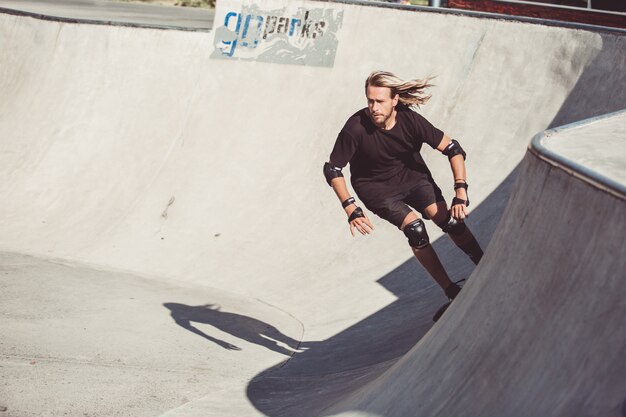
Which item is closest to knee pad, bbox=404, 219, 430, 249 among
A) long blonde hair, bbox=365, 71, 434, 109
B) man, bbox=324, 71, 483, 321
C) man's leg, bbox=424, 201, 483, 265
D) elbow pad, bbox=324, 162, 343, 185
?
man, bbox=324, 71, 483, 321

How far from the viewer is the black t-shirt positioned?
6043mm

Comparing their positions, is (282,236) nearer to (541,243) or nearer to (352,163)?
(352,163)

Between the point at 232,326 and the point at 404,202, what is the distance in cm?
220

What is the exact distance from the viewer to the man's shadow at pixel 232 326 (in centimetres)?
725

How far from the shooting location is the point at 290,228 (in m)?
9.41

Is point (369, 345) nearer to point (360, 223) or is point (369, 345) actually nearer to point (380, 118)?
point (360, 223)

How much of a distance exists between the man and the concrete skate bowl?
1.64 feet

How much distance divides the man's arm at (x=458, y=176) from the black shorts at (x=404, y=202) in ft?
0.96

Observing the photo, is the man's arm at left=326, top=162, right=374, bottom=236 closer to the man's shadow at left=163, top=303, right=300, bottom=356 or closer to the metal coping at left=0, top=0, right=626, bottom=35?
the man's shadow at left=163, top=303, right=300, bottom=356

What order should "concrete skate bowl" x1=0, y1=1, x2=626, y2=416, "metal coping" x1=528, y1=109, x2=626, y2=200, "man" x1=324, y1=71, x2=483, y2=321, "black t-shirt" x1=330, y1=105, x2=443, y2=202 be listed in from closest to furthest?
"metal coping" x1=528, y1=109, x2=626, y2=200 → "concrete skate bowl" x1=0, y1=1, x2=626, y2=416 → "man" x1=324, y1=71, x2=483, y2=321 → "black t-shirt" x1=330, y1=105, x2=443, y2=202

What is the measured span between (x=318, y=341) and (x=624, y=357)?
4.59 metres

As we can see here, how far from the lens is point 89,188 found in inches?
419

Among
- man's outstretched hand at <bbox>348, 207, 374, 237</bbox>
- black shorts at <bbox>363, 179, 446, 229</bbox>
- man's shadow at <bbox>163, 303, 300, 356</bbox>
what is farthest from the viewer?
man's shadow at <bbox>163, 303, 300, 356</bbox>

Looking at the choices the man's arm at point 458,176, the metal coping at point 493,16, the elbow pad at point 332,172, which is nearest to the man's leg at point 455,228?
the man's arm at point 458,176
